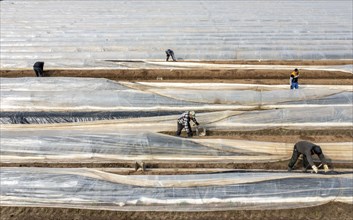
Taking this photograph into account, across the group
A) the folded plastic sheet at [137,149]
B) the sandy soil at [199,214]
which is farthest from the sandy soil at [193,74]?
the sandy soil at [199,214]

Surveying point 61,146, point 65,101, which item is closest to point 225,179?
point 61,146

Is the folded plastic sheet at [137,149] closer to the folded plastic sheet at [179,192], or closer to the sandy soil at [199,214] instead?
the folded plastic sheet at [179,192]

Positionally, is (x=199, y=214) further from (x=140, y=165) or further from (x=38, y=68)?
(x=38, y=68)

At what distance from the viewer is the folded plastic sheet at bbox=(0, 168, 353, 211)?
23.0ft

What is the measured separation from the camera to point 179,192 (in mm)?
7078

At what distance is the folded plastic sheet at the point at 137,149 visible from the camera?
8.30 meters

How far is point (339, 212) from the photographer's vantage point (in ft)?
22.7

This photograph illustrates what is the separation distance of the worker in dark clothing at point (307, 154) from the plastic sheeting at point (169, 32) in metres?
7.45

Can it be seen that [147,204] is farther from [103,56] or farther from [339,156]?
[103,56]

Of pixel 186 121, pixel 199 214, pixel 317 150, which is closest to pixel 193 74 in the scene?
pixel 186 121

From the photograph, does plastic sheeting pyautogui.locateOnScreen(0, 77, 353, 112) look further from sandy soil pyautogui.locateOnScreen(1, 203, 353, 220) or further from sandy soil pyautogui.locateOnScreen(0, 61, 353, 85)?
sandy soil pyautogui.locateOnScreen(1, 203, 353, 220)

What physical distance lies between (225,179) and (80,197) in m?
3.53

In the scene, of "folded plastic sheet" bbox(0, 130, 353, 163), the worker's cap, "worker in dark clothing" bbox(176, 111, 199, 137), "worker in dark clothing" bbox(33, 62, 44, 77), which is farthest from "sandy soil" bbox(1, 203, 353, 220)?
"worker in dark clothing" bbox(33, 62, 44, 77)

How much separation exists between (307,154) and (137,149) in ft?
14.7
